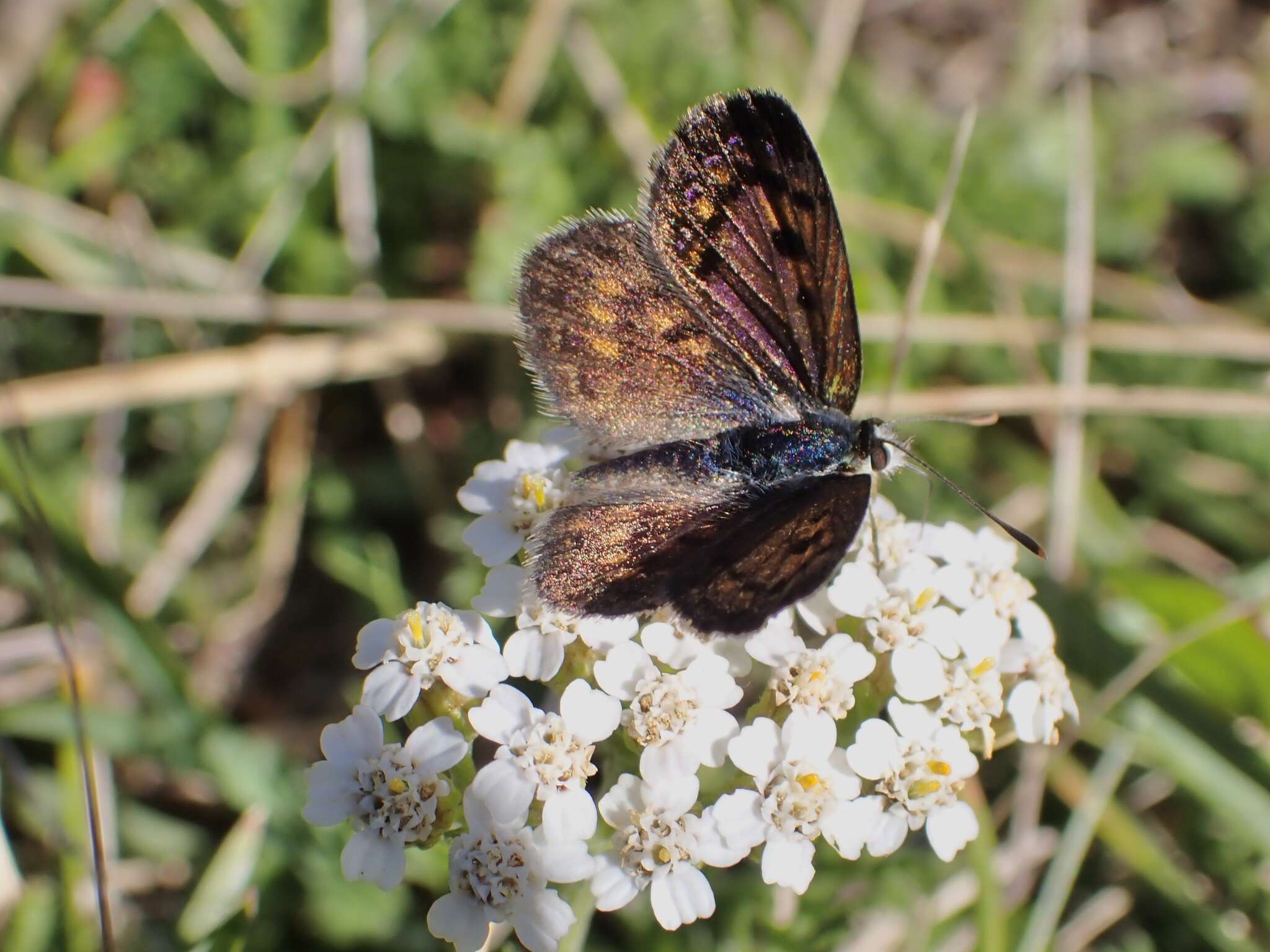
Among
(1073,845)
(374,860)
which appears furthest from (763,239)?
(1073,845)

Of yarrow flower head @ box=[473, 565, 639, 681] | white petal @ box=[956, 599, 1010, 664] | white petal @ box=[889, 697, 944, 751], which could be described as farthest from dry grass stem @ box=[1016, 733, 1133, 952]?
yarrow flower head @ box=[473, 565, 639, 681]

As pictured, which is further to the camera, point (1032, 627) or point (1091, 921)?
point (1091, 921)

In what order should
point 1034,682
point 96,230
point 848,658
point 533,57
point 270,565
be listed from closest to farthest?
point 848,658 < point 1034,682 < point 270,565 < point 96,230 < point 533,57

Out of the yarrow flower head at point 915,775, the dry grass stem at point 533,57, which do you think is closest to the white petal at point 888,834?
the yarrow flower head at point 915,775

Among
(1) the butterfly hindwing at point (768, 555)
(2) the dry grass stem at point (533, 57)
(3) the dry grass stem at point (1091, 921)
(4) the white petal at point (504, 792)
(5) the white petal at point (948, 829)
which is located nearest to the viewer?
(1) the butterfly hindwing at point (768, 555)

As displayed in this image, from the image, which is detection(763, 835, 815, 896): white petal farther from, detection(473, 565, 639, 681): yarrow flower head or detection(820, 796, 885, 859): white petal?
detection(473, 565, 639, 681): yarrow flower head

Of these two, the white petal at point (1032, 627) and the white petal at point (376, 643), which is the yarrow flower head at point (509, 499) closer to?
the white petal at point (376, 643)

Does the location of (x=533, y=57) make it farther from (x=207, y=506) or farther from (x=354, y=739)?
(x=354, y=739)
